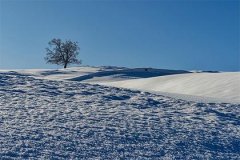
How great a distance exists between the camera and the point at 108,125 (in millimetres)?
9188

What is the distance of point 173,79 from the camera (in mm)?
29422

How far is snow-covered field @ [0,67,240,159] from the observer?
24.7 ft

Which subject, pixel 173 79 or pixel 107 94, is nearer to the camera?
pixel 107 94

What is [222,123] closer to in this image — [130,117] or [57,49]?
[130,117]

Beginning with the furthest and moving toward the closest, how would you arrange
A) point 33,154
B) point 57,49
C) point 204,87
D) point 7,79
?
point 57,49
point 204,87
point 7,79
point 33,154

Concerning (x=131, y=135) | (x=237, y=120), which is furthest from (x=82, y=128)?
(x=237, y=120)

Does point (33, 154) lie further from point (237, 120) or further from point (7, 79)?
point (7, 79)

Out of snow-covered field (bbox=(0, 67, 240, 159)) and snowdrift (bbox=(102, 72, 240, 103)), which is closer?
snow-covered field (bbox=(0, 67, 240, 159))

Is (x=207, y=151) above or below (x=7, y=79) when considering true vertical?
below

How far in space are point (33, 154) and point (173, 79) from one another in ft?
75.7

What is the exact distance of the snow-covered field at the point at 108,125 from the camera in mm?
7527

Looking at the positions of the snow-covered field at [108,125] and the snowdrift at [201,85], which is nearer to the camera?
the snow-covered field at [108,125]

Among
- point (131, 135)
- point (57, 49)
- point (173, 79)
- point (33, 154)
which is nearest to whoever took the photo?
point (33, 154)

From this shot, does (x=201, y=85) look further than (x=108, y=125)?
Yes
